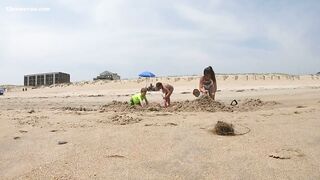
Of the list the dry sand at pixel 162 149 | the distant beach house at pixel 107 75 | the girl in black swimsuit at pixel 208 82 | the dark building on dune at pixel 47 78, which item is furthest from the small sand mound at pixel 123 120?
the dark building on dune at pixel 47 78

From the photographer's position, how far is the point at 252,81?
27688mm

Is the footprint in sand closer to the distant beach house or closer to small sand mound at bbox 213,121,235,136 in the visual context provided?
small sand mound at bbox 213,121,235,136

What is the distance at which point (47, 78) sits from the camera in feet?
164

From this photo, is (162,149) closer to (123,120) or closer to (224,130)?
(224,130)

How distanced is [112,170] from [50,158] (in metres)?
0.81

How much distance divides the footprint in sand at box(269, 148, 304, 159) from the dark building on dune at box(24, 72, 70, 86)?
147 ft

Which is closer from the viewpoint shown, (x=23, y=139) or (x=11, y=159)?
(x=11, y=159)

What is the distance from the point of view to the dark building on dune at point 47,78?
156 ft

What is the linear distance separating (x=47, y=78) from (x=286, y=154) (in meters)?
48.6

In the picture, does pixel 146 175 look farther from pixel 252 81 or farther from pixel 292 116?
pixel 252 81

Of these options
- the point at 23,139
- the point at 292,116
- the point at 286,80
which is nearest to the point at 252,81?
the point at 286,80

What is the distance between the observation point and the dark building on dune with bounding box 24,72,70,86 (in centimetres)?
4741

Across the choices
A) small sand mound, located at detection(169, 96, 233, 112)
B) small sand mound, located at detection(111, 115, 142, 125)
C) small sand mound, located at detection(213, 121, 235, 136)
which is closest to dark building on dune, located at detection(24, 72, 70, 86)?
small sand mound, located at detection(169, 96, 233, 112)

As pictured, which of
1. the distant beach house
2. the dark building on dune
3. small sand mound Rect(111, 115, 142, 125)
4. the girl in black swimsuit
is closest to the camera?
small sand mound Rect(111, 115, 142, 125)
